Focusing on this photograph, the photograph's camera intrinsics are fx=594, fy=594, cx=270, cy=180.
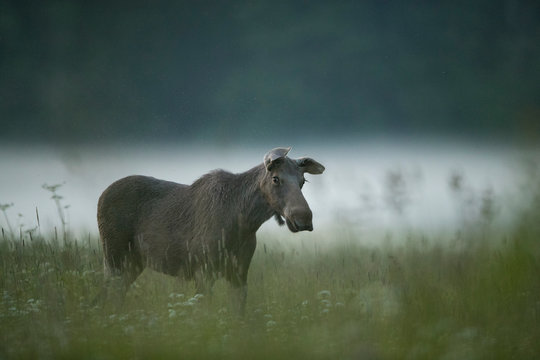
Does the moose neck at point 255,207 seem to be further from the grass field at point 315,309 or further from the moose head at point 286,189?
the grass field at point 315,309

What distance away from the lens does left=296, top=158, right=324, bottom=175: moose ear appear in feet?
26.7

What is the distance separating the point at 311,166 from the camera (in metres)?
8.28

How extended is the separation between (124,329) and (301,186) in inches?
113

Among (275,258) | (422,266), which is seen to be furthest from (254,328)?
(275,258)

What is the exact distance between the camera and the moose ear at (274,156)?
24.7ft

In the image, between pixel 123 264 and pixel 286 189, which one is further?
pixel 123 264

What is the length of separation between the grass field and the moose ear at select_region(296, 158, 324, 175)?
1.47 metres

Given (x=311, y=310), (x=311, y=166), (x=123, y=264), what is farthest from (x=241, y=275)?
(x=123, y=264)

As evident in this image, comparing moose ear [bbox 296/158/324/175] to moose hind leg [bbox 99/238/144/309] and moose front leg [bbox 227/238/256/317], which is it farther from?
moose hind leg [bbox 99/238/144/309]

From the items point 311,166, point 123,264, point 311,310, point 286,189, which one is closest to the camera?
point 311,310

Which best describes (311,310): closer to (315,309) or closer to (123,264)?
(315,309)

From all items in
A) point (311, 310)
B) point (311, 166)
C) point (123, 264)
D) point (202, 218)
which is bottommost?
point (311, 310)

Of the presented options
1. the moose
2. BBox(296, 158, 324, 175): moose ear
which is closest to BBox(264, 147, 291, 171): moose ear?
the moose

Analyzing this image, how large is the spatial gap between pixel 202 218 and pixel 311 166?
1.67 meters
